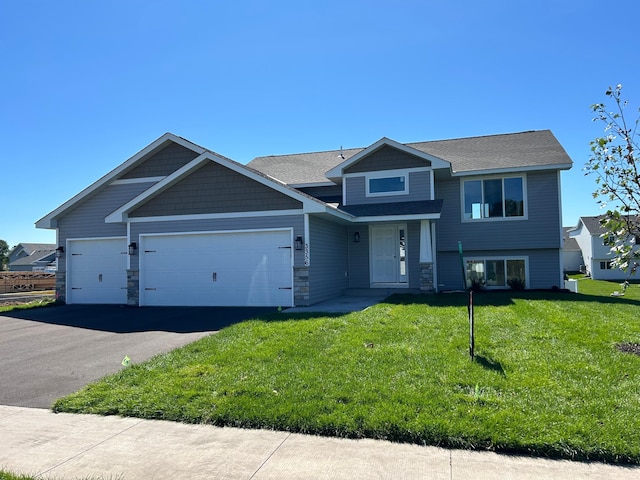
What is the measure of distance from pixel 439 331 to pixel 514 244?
975 centimetres

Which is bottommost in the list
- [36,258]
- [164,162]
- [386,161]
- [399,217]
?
[36,258]

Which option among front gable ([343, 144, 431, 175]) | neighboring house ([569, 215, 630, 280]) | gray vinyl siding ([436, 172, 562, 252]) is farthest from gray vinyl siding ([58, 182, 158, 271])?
neighboring house ([569, 215, 630, 280])

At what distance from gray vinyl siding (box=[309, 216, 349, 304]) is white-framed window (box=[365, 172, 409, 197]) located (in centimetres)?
175

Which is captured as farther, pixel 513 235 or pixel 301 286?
pixel 513 235

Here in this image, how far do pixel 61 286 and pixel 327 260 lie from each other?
32.5 feet

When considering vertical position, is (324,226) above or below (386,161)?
below

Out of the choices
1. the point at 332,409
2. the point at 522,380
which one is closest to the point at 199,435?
the point at 332,409

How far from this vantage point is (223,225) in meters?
13.2

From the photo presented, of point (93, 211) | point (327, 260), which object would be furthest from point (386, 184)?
point (93, 211)

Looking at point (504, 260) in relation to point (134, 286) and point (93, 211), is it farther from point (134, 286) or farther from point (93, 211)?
point (93, 211)

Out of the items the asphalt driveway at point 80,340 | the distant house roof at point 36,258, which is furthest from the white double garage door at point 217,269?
the distant house roof at point 36,258

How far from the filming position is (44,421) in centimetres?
496

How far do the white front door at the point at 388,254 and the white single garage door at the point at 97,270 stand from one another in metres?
8.86

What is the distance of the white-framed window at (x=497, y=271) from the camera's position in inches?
649
